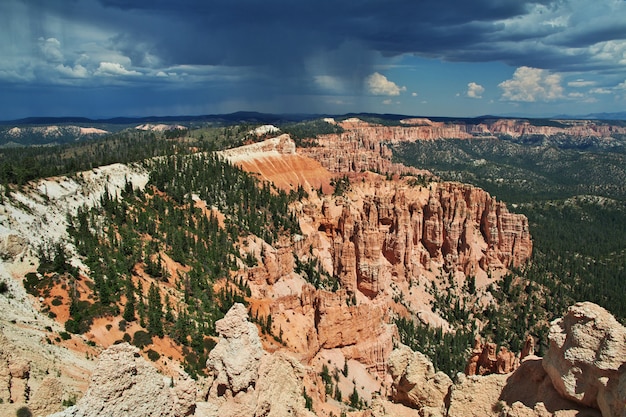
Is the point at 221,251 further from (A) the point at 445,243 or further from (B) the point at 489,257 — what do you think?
(B) the point at 489,257

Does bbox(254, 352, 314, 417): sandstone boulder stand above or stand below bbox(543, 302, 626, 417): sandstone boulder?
below

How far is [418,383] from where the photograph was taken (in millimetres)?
17766

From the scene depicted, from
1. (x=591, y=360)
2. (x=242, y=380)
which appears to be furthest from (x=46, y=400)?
(x=591, y=360)

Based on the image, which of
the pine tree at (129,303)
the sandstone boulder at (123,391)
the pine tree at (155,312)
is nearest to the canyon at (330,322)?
the sandstone boulder at (123,391)

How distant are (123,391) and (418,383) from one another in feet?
A: 35.5

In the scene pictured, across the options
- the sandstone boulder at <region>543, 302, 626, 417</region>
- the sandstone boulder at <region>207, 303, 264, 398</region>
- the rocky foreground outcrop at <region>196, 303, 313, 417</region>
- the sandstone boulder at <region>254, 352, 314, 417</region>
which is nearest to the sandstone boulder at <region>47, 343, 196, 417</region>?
the rocky foreground outcrop at <region>196, 303, 313, 417</region>

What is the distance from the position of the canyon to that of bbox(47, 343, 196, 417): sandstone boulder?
0.03m

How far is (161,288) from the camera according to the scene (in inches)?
1686

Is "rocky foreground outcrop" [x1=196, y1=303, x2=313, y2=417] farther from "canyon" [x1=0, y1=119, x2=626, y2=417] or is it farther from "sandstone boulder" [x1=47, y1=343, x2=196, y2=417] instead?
"sandstone boulder" [x1=47, y1=343, x2=196, y2=417]

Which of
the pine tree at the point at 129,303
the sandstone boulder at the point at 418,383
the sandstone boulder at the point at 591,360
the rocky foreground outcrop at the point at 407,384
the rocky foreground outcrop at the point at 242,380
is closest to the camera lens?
the sandstone boulder at the point at 591,360

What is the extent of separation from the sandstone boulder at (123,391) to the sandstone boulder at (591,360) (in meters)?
10.9

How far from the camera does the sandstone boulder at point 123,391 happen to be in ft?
38.7

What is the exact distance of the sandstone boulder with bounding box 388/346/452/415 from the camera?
57.1 feet

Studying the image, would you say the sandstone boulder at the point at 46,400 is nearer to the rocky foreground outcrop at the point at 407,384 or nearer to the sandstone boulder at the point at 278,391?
the rocky foreground outcrop at the point at 407,384
